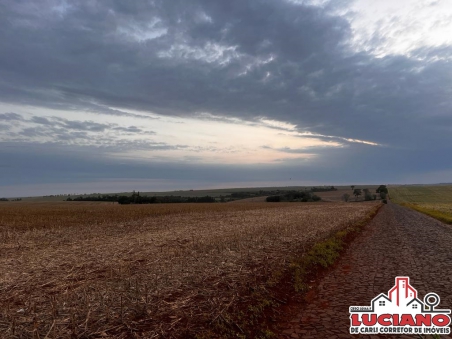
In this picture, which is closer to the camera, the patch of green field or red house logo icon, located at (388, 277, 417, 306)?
red house logo icon, located at (388, 277, 417, 306)

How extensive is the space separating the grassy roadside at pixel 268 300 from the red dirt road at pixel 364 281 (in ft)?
1.21

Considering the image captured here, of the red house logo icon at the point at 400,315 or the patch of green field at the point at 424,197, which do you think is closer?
the red house logo icon at the point at 400,315

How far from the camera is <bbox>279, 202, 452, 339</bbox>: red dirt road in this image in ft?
20.9

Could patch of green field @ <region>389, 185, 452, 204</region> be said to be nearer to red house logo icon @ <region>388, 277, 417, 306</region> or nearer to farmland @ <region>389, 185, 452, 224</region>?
farmland @ <region>389, 185, 452, 224</region>

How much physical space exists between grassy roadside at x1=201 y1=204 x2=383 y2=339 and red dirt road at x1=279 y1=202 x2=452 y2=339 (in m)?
0.37

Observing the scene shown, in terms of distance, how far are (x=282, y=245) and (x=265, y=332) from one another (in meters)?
9.75

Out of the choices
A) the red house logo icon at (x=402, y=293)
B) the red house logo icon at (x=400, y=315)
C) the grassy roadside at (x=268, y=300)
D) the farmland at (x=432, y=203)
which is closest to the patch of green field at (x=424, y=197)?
the farmland at (x=432, y=203)

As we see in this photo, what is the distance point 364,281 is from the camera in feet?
31.5

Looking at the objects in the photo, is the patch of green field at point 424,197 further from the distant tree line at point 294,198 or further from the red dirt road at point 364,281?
the red dirt road at point 364,281

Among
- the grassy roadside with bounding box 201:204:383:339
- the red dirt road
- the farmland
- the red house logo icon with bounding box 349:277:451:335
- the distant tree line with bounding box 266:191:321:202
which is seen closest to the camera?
the grassy roadside with bounding box 201:204:383:339

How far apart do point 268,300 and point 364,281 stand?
11.7 ft

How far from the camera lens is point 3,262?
12641 mm

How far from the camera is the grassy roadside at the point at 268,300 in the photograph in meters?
6.10

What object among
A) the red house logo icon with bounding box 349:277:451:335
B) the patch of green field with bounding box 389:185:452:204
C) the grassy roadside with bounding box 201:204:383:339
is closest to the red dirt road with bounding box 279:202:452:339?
the red house logo icon with bounding box 349:277:451:335
